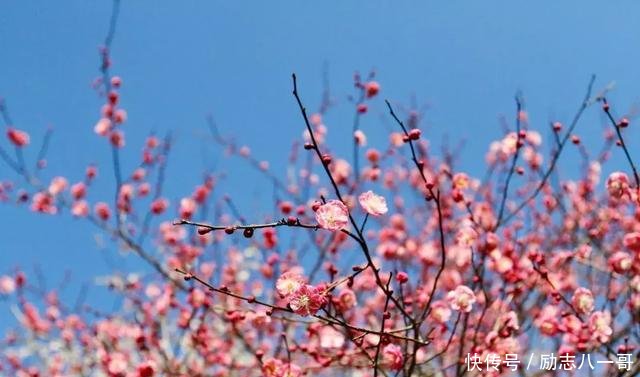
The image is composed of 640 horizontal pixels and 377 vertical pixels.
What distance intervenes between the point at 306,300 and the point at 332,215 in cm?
36

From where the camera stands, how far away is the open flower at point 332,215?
2.71 m

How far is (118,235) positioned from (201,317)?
108cm

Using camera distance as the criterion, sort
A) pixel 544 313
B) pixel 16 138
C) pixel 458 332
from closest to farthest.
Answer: pixel 544 313 < pixel 458 332 < pixel 16 138

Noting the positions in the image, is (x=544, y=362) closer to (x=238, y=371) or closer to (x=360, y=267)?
(x=360, y=267)

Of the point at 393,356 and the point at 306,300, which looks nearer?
the point at 306,300

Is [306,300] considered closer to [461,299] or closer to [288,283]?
[288,283]

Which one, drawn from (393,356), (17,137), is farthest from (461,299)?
(17,137)

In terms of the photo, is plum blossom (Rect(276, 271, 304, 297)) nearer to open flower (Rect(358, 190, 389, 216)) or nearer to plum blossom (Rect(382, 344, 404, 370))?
open flower (Rect(358, 190, 389, 216))

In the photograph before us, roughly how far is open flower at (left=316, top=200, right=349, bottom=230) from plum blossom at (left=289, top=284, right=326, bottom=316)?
0.94 ft

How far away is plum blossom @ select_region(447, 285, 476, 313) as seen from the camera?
3.75 meters

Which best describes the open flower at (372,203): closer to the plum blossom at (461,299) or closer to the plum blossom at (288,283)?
the plum blossom at (288,283)

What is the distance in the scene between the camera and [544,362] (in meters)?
4.35

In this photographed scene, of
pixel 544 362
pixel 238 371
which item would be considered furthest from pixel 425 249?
pixel 544 362

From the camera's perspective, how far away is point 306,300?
280 cm
